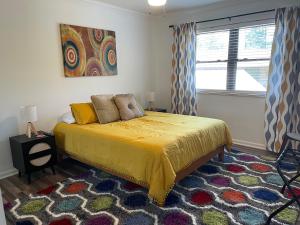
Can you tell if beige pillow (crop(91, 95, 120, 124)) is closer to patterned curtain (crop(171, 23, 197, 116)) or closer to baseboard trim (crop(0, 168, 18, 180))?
baseboard trim (crop(0, 168, 18, 180))

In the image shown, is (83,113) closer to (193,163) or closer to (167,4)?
(193,163)

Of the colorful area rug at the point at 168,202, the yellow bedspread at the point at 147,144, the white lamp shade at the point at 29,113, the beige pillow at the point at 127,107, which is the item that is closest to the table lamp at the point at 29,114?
the white lamp shade at the point at 29,113

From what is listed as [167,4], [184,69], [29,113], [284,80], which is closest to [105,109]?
[29,113]

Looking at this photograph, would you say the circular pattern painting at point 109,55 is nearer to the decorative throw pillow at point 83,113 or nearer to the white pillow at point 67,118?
the decorative throw pillow at point 83,113

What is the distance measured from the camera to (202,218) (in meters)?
2.03

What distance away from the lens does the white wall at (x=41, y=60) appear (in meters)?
2.86

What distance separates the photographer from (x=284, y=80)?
3275mm

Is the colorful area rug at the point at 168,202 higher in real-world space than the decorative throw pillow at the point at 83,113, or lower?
lower

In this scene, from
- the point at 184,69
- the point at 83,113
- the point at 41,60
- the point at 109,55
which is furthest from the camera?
the point at 184,69

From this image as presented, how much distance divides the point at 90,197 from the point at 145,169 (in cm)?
71

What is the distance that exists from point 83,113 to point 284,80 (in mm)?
2986

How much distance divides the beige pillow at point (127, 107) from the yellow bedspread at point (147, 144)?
0.47ft

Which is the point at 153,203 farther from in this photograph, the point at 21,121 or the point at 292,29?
the point at 292,29

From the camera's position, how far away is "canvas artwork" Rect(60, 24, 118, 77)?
3.42 meters
